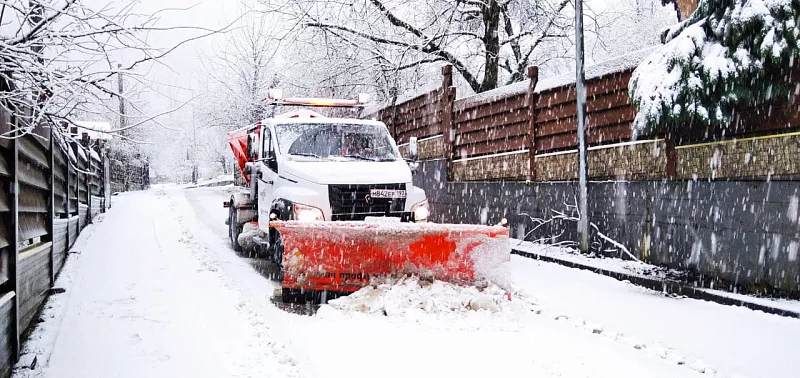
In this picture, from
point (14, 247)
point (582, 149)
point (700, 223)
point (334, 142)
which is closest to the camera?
point (14, 247)

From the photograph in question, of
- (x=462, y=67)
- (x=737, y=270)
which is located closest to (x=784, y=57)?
(x=737, y=270)

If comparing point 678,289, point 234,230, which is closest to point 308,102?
point 234,230

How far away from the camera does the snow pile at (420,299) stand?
5848 mm

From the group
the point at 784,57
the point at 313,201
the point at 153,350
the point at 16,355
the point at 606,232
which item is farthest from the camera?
the point at 606,232

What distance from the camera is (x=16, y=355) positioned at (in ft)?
13.8

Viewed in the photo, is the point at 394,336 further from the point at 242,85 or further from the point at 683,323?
the point at 242,85

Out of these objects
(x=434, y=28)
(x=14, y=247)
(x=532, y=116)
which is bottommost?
(x=14, y=247)

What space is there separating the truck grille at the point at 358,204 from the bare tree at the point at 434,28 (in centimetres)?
862

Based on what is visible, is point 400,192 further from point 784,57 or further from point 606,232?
point 784,57

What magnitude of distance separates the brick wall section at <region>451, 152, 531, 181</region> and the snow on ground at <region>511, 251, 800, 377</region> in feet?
11.2

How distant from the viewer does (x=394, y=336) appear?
16.9 feet

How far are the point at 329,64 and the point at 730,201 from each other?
12621 millimetres

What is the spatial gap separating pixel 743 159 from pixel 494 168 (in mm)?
5419

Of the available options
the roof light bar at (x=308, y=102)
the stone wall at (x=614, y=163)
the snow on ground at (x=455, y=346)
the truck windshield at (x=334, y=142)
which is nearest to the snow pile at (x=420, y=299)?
the snow on ground at (x=455, y=346)
